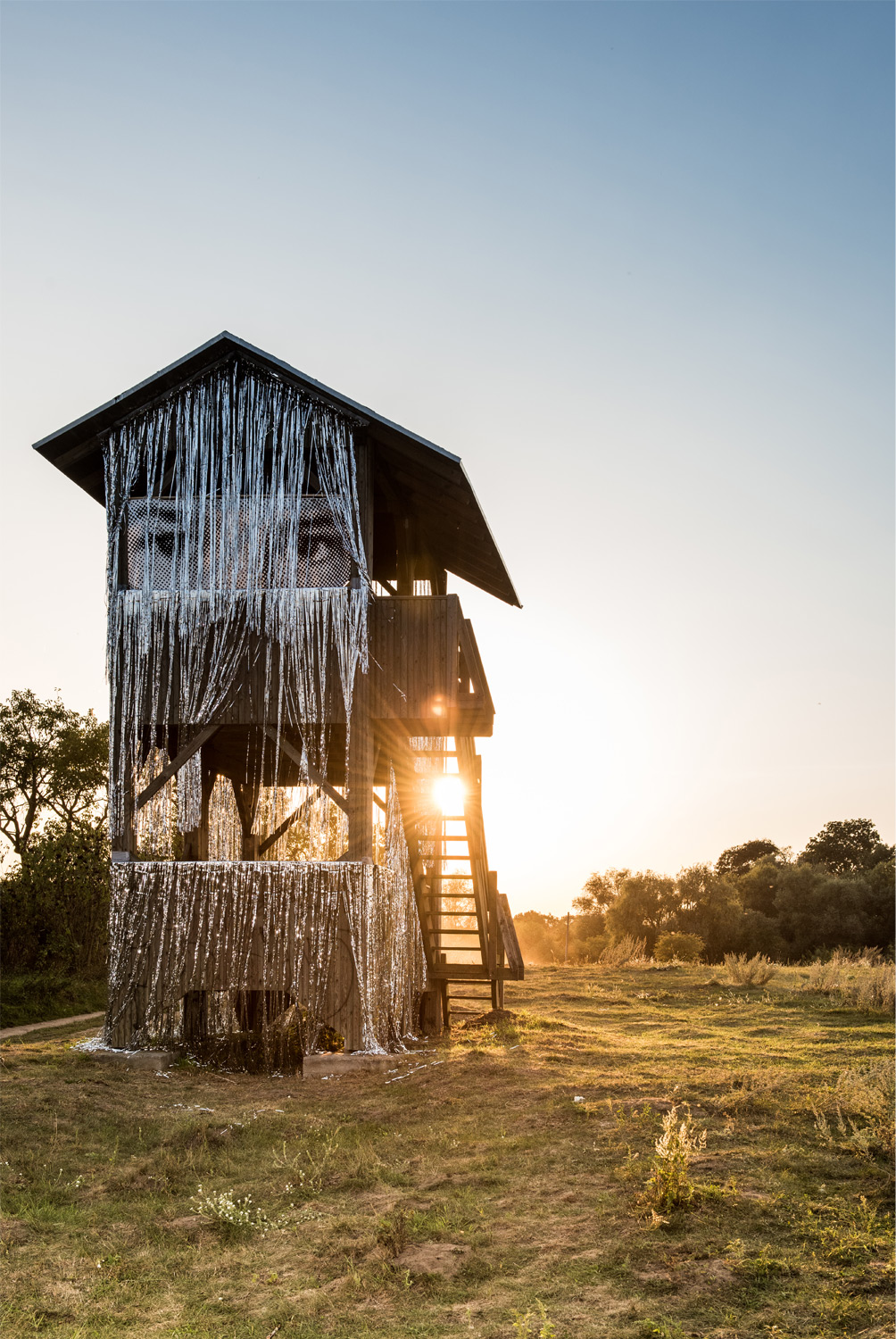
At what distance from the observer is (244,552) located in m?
15.8

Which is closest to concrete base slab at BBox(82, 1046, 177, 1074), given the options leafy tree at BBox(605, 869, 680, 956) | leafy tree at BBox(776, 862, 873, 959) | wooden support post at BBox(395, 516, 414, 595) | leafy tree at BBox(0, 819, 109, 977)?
wooden support post at BBox(395, 516, 414, 595)

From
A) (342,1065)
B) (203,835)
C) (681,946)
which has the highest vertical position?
(203,835)

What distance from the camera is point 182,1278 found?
22.7 feet

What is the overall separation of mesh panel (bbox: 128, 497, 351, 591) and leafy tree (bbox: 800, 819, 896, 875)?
70700 mm

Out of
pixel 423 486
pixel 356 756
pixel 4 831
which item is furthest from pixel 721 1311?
pixel 4 831

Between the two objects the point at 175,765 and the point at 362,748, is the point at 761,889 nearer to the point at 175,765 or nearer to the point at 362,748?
the point at 362,748

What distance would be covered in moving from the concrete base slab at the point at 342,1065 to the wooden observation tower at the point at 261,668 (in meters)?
0.29

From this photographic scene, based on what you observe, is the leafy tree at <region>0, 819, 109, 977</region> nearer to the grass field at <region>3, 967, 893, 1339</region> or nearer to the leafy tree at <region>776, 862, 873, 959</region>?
the grass field at <region>3, 967, 893, 1339</region>

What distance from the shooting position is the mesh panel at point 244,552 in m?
15.7

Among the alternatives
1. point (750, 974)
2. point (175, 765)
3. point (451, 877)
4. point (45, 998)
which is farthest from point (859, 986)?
point (45, 998)

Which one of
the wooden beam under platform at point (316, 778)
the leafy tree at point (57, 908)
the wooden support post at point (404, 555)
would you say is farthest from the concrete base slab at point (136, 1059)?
the leafy tree at point (57, 908)

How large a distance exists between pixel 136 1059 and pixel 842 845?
250 ft

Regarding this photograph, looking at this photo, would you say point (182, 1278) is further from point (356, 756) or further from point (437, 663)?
point (437, 663)

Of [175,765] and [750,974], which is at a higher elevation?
[175,765]
